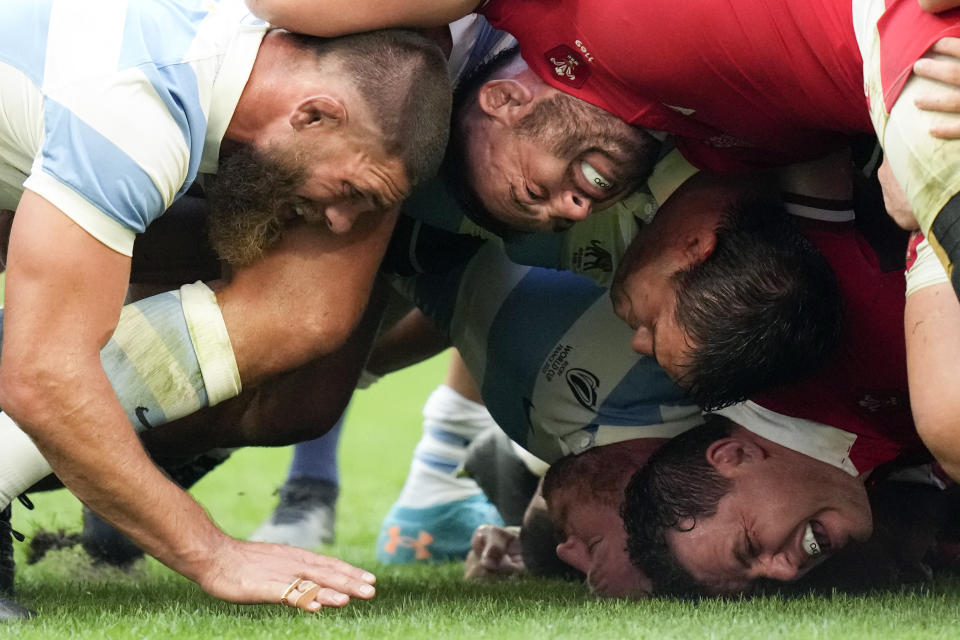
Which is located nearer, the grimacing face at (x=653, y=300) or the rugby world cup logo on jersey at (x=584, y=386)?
the grimacing face at (x=653, y=300)

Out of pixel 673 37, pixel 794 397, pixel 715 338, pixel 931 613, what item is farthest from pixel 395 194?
pixel 931 613

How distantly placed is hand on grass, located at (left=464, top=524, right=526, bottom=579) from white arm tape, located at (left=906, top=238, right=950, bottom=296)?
1.36 m

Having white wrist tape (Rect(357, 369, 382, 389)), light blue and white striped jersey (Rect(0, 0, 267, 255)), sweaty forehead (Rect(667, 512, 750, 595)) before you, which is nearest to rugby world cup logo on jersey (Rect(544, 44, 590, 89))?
light blue and white striped jersey (Rect(0, 0, 267, 255))

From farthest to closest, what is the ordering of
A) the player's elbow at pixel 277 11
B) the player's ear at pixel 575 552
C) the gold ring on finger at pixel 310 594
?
the player's ear at pixel 575 552
the player's elbow at pixel 277 11
the gold ring on finger at pixel 310 594

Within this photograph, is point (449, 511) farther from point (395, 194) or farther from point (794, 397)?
point (395, 194)

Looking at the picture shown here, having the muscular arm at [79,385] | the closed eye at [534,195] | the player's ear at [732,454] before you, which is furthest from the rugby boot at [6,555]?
the player's ear at [732,454]

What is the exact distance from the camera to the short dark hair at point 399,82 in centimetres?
250

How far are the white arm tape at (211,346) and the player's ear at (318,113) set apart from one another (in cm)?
39

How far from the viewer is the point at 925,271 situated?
231cm

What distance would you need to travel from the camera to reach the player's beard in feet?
8.45

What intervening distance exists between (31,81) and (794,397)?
166 centimetres

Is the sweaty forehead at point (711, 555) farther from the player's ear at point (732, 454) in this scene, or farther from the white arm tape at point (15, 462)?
the white arm tape at point (15, 462)

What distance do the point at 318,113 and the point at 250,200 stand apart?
230mm

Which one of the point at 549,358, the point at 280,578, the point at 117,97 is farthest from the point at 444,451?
the point at 117,97
